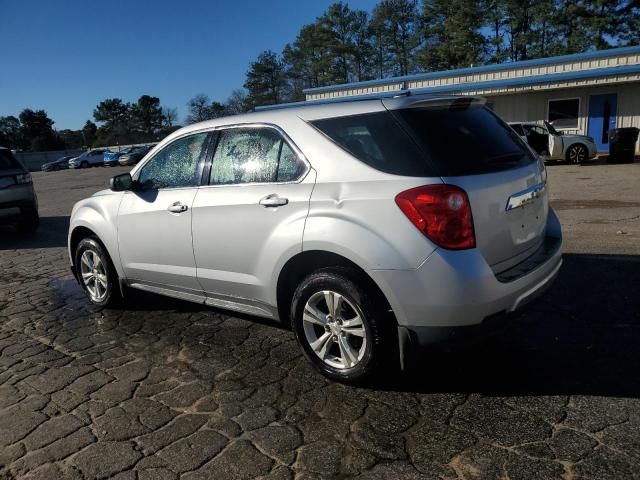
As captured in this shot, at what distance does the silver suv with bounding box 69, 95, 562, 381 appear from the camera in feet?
9.61

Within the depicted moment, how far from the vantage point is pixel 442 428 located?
2.89 metres

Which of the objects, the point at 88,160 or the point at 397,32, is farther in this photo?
the point at 397,32

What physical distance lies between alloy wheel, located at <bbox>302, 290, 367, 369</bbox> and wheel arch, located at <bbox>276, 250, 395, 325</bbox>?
180 millimetres

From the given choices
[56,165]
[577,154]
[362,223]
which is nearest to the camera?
[362,223]

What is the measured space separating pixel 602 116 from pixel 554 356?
2138 centimetres

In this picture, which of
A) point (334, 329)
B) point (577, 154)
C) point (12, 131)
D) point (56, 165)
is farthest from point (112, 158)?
point (12, 131)

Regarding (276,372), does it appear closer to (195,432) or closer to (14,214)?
(195,432)

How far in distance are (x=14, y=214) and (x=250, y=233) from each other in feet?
26.9

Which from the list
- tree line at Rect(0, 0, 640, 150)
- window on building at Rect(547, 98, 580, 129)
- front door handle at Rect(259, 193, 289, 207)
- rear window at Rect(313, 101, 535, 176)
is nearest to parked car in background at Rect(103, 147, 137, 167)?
tree line at Rect(0, 0, 640, 150)

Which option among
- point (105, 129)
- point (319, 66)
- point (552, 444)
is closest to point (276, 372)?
point (552, 444)

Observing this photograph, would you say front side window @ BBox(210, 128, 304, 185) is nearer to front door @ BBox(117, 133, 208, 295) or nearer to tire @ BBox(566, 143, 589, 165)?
front door @ BBox(117, 133, 208, 295)

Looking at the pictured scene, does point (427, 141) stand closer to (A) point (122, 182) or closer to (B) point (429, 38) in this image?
(A) point (122, 182)


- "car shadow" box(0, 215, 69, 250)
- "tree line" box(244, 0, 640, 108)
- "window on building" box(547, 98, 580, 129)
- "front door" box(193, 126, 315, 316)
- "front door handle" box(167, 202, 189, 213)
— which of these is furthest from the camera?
"tree line" box(244, 0, 640, 108)

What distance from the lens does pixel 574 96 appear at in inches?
873
